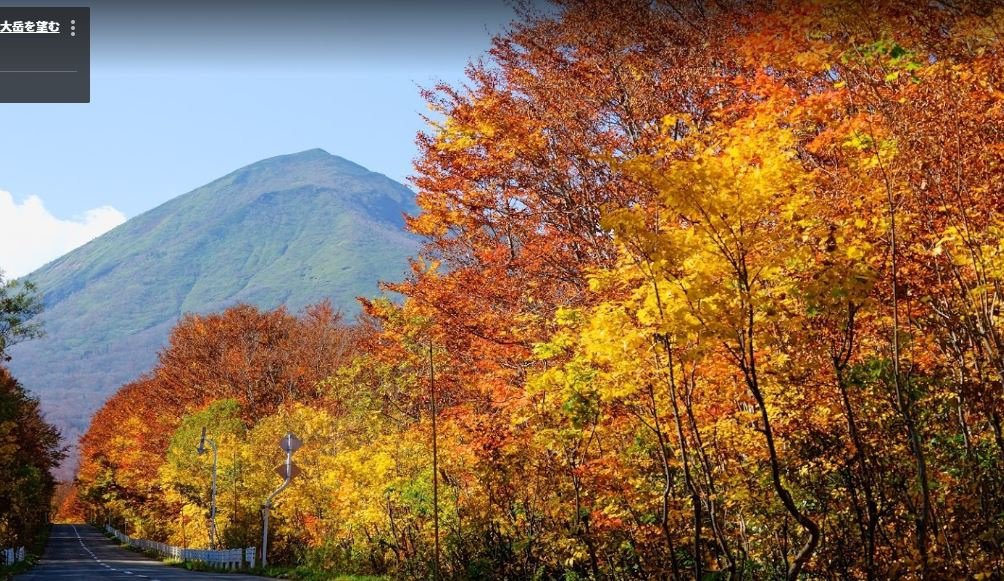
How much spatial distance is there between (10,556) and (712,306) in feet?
142

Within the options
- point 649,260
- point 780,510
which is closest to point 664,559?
point 780,510

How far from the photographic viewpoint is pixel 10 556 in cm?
4028

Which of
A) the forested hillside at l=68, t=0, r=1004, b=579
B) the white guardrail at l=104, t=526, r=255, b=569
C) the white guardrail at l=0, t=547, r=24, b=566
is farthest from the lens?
the white guardrail at l=0, t=547, r=24, b=566

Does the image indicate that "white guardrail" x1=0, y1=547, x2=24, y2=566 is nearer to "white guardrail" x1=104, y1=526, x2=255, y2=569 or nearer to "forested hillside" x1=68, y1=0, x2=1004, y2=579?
"white guardrail" x1=104, y1=526, x2=255, y2=569

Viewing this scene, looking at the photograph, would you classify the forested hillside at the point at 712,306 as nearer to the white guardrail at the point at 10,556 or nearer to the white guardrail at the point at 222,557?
the white guardrail at the point at 222,557

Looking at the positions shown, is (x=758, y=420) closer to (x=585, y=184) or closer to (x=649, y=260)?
(x=649, y=260)

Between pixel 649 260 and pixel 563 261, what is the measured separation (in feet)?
23.0

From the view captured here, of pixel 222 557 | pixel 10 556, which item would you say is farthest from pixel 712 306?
pixel 10 556

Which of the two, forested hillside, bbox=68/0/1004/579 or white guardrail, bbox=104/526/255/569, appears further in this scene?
white guardrail, bbox=104/526/255/569

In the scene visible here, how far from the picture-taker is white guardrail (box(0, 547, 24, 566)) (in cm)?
3739

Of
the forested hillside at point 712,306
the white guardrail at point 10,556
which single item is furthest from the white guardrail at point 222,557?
the forested hillside at point 712,306

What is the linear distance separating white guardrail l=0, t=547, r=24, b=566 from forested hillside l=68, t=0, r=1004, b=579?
2364 centimetres

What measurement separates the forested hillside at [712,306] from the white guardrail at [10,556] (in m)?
23.6

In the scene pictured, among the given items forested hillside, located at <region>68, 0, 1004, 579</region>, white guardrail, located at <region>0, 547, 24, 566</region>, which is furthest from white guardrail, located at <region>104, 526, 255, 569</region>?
forested hillside, located at <region>68, 0, 1004, 579</region>
